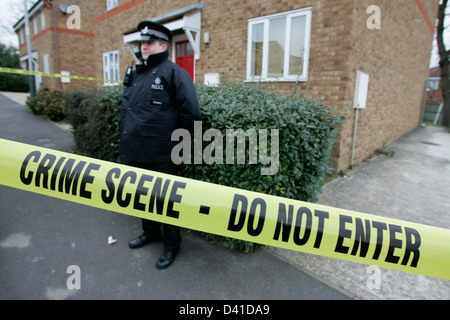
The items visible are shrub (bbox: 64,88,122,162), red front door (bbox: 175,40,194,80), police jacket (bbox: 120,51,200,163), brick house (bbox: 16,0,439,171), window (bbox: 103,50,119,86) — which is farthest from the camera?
window (bbox: 103,50,119,86)

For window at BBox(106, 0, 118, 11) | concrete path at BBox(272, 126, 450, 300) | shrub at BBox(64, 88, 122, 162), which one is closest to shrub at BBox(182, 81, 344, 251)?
concrete path at BBox(272, 126, 450, 300)

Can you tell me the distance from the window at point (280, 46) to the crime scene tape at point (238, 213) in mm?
4400

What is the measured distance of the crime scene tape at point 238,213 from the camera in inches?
46.2

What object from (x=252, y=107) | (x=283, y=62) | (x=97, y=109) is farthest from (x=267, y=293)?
(x=283, y=62)

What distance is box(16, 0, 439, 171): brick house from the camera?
494cm

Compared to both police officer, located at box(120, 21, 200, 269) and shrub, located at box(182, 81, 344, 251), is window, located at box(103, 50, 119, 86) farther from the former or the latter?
shrub, located at box(182, 81, 344, 251)

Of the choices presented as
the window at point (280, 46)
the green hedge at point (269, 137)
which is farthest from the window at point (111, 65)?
Answer: the green hedge at point (269, 137)

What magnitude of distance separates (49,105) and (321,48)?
9.38 meters

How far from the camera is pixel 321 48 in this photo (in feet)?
16.6

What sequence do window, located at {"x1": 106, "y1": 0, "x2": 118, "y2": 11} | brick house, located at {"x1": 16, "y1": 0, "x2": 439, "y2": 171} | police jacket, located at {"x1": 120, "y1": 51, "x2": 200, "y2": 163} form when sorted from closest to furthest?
police jacket, located at {"x1": 120, "y1": 51, "x2": 200, "y2": 163}, brick house, located at {"x1": 16, "y1": 0, "x2": 439, "y2": 171}, window, located at {"x1": 106, "y1": 0, "x2": 118, "y2": 11}

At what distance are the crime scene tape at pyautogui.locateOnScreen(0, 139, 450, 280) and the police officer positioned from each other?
0.95m

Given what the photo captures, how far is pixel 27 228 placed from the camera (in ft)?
9.93
